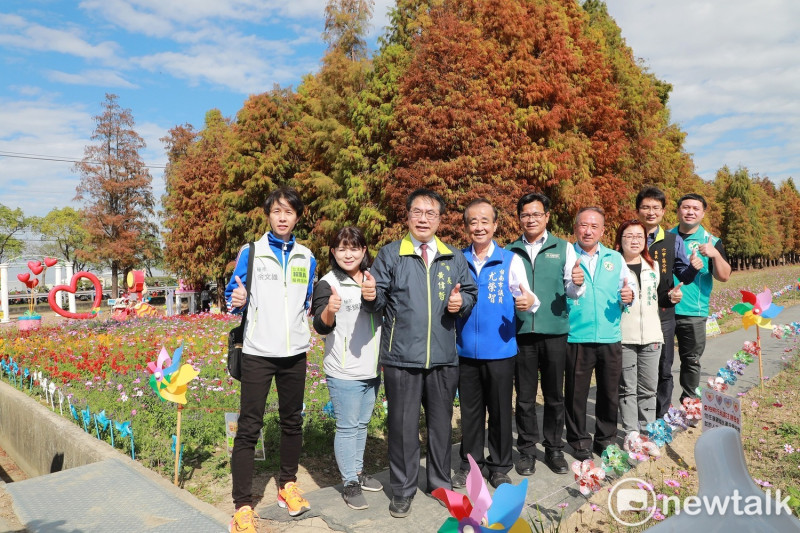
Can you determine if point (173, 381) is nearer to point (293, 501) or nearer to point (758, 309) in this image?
point (293, 501)

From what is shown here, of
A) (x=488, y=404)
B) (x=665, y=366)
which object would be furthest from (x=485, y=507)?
(x=665, y=366)

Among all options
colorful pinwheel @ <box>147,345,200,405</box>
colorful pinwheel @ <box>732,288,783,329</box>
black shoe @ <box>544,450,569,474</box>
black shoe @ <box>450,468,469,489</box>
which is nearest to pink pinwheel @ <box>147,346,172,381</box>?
Answer: colorful pinwheel @ <box>147,345,200,405</box>

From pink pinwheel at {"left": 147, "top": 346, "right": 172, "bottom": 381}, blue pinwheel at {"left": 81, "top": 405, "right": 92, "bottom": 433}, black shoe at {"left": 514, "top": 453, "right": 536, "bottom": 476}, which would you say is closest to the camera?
black shoe at {"left": 514, "top": 453, "right": 536, "bottom": 476}

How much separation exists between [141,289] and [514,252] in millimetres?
14687

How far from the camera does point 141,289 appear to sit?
15.6 metres

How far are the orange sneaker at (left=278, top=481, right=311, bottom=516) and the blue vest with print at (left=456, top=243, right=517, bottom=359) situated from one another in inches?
48.4

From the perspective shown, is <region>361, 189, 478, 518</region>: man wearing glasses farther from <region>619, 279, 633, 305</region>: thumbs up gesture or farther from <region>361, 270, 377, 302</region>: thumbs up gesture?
<region>619, 279, 633, 305</region>: thumbs up gesture

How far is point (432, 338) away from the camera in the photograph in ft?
9.79

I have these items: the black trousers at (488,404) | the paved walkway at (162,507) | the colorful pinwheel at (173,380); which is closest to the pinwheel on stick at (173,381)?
the colorful pinwheel at (173,380)

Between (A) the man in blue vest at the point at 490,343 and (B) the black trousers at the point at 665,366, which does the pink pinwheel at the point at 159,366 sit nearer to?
(A) the man in blue vest at the point at 490,343

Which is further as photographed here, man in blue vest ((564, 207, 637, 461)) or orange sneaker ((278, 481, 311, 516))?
man in blue vest ((564, 207, 637, 461))

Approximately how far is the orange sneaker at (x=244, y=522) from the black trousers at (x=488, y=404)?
4.22 feet

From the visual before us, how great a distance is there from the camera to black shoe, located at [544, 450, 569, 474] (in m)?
3.48

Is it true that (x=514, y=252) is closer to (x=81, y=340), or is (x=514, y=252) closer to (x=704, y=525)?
(x=704, y=525)
